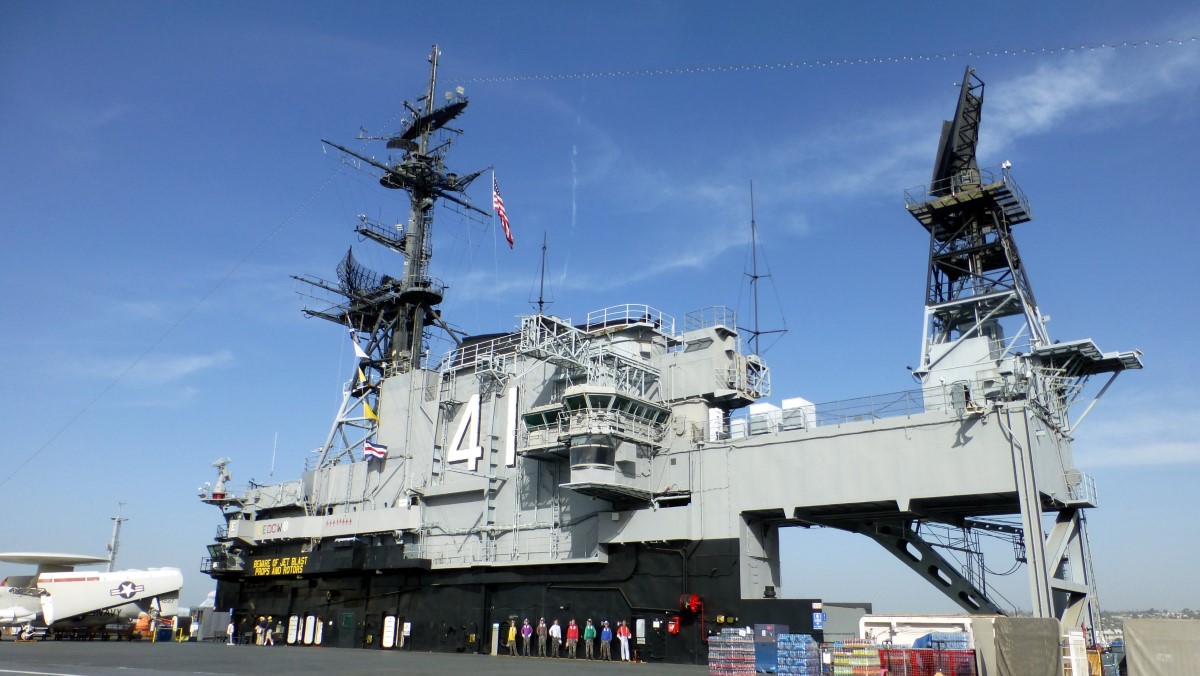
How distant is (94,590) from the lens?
3791 cm

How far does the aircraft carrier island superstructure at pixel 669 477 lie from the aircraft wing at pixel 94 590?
434 cm

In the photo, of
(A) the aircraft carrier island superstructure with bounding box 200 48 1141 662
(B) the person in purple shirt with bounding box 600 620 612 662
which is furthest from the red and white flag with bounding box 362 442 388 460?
(B) the person in purple shirt with bounding box 600 620 612 662

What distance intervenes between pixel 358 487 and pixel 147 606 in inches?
494

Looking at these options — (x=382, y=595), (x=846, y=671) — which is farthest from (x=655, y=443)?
(x=382, y=595)

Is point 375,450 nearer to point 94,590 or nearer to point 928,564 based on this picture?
point 94,590

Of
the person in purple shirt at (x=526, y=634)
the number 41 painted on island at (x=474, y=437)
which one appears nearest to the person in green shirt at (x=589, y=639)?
the person in purple shirt at (x=526, y=634)

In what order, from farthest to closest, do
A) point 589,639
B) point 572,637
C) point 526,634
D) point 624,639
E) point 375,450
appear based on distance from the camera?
point 375,450
point 526,634
point 572,637
point 589,639
point 624,639

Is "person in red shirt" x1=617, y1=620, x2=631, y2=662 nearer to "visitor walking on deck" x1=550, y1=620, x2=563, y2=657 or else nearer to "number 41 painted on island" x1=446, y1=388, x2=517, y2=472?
"visitor walking on deck" x1=550, y1=620, x2=563, y2=657

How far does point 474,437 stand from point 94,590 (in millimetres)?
19742

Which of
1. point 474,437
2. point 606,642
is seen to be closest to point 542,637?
point 606,642

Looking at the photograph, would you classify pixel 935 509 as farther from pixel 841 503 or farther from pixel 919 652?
pixel 919 652

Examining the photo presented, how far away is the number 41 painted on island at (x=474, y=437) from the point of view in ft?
108

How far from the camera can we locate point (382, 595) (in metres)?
35.5

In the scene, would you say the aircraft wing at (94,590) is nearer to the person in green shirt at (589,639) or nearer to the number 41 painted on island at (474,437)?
the number 41 painted on island at (474,437)
